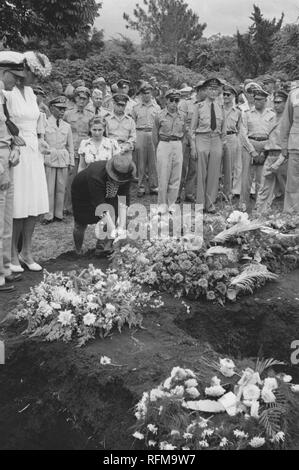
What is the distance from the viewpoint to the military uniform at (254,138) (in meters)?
9.71

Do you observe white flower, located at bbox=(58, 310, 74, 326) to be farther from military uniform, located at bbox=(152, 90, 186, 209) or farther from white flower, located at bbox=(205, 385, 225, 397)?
military uniform, located at bbox=(152, 90, 186, 209)

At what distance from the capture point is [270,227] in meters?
6.63

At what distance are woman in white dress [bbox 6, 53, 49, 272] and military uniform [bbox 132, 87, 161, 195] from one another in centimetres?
520

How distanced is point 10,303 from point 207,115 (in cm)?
531

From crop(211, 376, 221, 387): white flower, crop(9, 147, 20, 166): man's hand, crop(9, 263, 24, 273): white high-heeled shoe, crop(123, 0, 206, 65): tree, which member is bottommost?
crop(211, 376, 221, 387): white flower

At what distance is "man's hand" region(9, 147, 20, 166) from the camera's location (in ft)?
17.5

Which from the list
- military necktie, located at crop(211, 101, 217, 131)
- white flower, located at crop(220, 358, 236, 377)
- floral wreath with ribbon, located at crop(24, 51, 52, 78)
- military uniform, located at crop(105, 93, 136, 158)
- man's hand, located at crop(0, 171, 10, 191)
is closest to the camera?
white flower, located at crop(220, 358, 236, 377)

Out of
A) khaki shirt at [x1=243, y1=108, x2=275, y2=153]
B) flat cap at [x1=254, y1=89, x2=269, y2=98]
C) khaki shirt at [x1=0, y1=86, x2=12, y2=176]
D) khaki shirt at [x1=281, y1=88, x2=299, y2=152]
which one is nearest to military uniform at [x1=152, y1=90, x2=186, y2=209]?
khaki shirt at [x1=243, y1=108, x2=275, y2=153]

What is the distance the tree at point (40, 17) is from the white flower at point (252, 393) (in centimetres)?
1639

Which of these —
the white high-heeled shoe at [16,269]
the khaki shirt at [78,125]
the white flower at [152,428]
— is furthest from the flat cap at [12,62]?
the khaki shirt at [78,125]

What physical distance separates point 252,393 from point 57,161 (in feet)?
20.6

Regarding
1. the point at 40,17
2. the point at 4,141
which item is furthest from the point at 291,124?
the point at 40,17

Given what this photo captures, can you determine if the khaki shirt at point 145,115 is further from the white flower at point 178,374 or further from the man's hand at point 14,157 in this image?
the white flower at point 178,374

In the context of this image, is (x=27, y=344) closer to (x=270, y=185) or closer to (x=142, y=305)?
(x=142, y=305)
